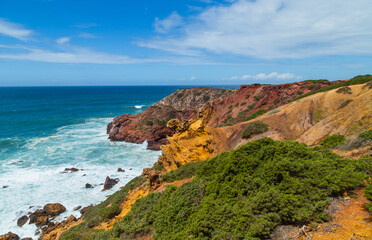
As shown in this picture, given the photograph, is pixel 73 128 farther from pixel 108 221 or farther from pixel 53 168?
pixel 108 221

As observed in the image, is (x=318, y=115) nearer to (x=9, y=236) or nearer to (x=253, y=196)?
(x=253, y=196)

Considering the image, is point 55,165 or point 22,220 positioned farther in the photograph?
point 55,165

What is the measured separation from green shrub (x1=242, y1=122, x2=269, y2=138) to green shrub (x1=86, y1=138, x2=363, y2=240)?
10766mm

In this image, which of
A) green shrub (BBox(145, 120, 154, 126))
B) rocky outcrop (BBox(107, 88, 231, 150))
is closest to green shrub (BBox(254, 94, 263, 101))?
rocky outcrop (BBox(107, 88, 231, 150))

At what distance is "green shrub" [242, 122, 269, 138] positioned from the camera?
2019 cm

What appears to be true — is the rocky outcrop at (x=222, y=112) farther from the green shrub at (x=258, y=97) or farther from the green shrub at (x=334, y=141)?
the green shrub at (x=334, y=141)

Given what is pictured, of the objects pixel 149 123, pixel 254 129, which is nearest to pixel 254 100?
pixel 254 129

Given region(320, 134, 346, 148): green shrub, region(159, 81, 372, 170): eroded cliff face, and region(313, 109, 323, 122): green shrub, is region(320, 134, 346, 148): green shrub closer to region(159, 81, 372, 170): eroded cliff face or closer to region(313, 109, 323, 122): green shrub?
region(159, 81, 372, 170): eroded cliff face

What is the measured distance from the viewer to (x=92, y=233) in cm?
1097

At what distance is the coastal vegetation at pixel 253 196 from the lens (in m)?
6.04

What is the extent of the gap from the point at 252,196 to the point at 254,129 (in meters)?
14.2

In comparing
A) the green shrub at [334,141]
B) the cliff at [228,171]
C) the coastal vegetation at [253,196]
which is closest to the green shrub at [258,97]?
the cliff at [228,171]

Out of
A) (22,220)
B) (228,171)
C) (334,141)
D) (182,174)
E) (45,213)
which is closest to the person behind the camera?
(228,171)

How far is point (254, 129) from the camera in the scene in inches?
805
